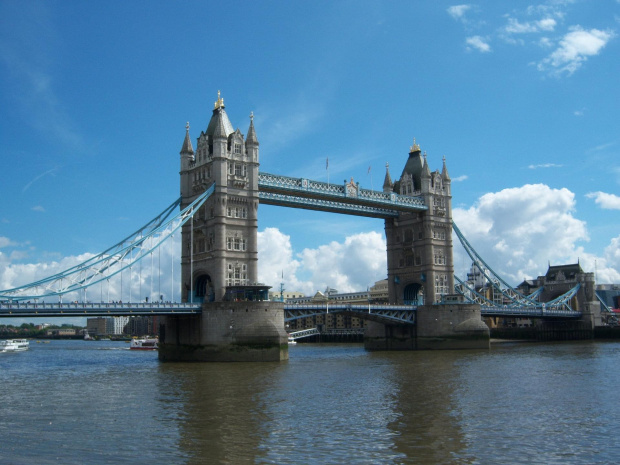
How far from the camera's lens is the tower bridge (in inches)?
2304

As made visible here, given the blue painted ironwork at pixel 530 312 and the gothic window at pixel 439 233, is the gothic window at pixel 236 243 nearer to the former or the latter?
the gothic window at pixel 439 233

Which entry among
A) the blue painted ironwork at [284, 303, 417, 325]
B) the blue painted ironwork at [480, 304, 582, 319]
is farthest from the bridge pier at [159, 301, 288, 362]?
the blue painted ironwork at [480, 304, 582, 319]

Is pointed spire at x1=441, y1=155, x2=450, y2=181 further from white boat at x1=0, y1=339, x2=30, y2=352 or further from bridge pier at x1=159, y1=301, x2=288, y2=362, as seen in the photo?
white boat at x1=0, y1=339, x2=30, y2=352

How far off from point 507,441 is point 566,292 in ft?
332

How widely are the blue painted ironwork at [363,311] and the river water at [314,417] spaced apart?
64.5ft

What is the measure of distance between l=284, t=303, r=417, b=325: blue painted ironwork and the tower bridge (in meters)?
0.16

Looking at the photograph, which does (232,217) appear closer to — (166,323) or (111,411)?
(166,323)

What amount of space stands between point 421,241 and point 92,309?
150 feet

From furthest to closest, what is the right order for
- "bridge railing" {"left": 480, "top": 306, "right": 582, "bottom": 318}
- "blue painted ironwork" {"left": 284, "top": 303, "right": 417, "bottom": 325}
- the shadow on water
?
"bridge railing" {"left": 480, "top": 306, "right": 582, "bottom": 318}
"blue painted ironwork" {"left": 284, "top": 303, "right": 417, "bottom": 325}
the shadow on water

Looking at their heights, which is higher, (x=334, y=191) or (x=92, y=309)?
(x=334, y=191)

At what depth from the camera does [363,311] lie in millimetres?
74625

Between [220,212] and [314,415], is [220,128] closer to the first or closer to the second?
[220,212]

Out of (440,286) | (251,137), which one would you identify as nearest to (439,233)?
(440,286)

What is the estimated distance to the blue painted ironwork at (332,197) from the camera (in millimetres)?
70438
